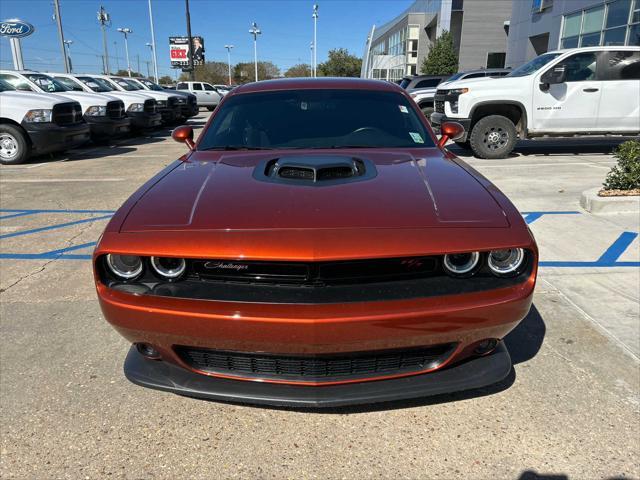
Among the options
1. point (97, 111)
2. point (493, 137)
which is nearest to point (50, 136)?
point (97, 111)

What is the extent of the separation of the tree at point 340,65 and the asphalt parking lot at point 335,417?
7813 cm

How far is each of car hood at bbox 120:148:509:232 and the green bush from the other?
4.43m

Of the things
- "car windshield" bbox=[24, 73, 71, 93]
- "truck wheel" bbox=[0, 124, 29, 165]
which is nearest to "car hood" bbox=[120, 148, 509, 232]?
"truck wheel" bbox=[0, 124, 29, 165]

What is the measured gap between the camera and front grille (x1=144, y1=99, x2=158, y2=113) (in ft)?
48.2

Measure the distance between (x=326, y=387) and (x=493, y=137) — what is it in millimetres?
8998

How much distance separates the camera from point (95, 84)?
14586mm

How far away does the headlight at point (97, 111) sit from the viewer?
39.4 ft

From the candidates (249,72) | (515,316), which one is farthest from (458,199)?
(249,72)

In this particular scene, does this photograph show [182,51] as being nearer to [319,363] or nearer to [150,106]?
[150,106]

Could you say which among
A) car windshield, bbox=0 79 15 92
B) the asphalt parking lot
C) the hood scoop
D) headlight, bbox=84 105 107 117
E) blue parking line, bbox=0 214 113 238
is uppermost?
car windshield, bbox=0 79 15 92

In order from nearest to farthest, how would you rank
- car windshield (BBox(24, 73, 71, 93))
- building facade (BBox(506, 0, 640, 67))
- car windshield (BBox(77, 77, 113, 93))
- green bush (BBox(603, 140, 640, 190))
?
1. green bush (BBox(603, 140, 640, 190))
2. car windshield (BBox(24, 73, 71, 93))
3. car windshield (BBox(77, 77, 113, 93))
4. building facade (BBox(506, 0, 640, 67))

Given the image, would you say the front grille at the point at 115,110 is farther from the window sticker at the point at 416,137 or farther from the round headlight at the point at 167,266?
the round headlight at the point at 167,266

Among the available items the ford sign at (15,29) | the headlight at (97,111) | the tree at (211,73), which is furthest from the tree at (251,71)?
the headlight at (97,111)

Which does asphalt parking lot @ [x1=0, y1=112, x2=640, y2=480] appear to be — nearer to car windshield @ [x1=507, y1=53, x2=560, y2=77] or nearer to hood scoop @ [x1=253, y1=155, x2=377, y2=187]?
hood scoop @ [x1=253, y1=155, x2=377, y2=187]
